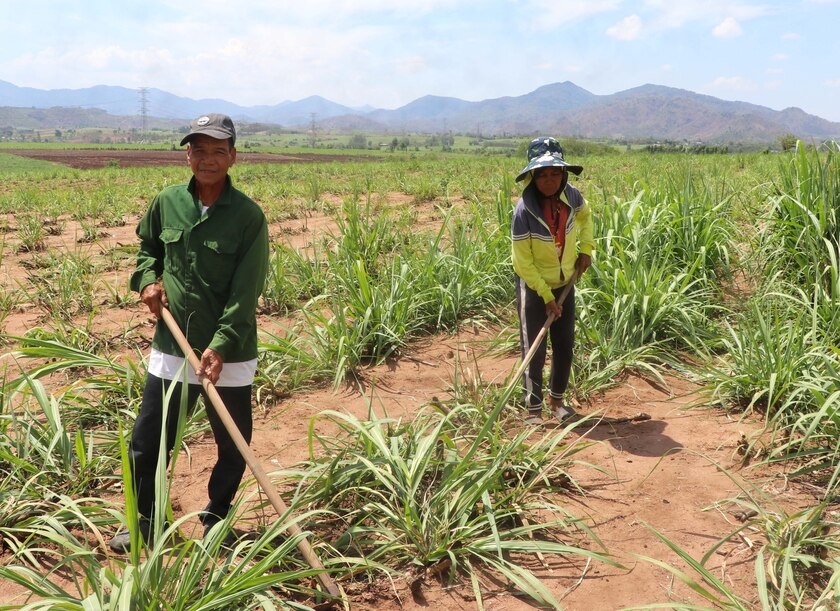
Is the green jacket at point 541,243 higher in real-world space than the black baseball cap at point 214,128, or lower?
lower

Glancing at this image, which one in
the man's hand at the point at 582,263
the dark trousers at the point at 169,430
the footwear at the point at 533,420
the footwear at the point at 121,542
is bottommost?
the footwear at the point at 121,542

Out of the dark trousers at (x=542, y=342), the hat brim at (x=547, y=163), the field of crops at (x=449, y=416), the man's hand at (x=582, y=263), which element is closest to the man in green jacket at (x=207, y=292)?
the field of crops at (x=449, y=416)

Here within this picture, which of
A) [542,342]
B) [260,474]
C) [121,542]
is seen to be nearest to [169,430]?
[121,542]

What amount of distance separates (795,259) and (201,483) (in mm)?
3737

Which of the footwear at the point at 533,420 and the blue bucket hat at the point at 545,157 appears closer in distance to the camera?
the blue bucket hat at the point at 545,157

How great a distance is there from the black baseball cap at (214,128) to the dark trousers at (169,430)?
33.0 inches

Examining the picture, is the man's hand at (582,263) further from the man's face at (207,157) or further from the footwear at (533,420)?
the man's face at (207,157)

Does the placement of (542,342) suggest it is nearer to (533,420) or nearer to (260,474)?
(533,420)

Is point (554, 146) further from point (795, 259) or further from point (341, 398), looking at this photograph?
point (795, 259)

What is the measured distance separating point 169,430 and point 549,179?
1932 mm

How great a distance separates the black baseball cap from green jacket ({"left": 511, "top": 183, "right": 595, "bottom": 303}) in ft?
4.55

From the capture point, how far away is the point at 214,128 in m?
1.99

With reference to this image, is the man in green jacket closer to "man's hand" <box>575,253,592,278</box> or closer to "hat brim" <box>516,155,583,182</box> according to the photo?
"hat brim" <box>516,155,583,182</box>

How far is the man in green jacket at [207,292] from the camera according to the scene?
2033 mm
